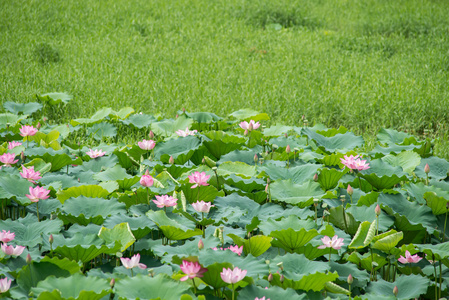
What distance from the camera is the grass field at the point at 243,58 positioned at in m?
4.07

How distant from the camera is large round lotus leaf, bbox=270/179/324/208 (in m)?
1.99

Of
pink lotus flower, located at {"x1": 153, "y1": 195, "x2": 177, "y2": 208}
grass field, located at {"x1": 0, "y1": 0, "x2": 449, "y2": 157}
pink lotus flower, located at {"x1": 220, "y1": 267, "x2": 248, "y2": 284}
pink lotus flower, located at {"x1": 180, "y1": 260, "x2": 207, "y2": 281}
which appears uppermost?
pink lotus flower, located at {"x1": 180, "y1": 260, "x2": 207, "y2": 281}

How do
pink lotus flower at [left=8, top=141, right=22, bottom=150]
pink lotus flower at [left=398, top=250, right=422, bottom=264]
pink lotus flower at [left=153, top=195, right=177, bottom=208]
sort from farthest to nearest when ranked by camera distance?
pink lotus flower at [left=8, top=141, right=22, bottom=150] → pink lotus flower at [left=153, top=195, right=177, bottom=208] → pink lotus flower at [left=398, top=250, right=422, bottom=264]

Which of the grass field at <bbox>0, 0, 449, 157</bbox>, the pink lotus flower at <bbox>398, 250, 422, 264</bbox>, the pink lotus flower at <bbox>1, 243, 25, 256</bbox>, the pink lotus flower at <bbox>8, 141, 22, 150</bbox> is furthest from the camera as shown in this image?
the grass field at <bbox>0, 0, 449, 157</bbox>

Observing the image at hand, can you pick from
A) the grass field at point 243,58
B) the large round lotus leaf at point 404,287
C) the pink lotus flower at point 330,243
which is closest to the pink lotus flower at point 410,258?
the large round lotus leaf at point 404,287

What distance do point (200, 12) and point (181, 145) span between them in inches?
204

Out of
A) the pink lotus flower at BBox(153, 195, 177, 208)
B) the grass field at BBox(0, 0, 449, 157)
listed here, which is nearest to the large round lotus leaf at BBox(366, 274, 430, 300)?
the pink lotus flower at BBox(153, 195, 177, 208)

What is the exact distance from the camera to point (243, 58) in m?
5.58

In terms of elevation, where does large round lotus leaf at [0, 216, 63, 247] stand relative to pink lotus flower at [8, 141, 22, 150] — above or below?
above

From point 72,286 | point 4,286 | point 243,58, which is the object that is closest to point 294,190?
point 72,286

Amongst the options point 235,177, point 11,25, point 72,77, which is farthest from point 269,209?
point 11,25

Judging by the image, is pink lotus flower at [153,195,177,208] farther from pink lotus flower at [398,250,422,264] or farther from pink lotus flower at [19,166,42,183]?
pink lotus flower at [398,250,422,264]

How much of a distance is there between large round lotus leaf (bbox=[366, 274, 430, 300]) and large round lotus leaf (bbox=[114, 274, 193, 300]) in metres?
0.65

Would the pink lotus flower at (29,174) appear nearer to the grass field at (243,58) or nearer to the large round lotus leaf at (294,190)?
the large round lotus leaf at (294,190)
